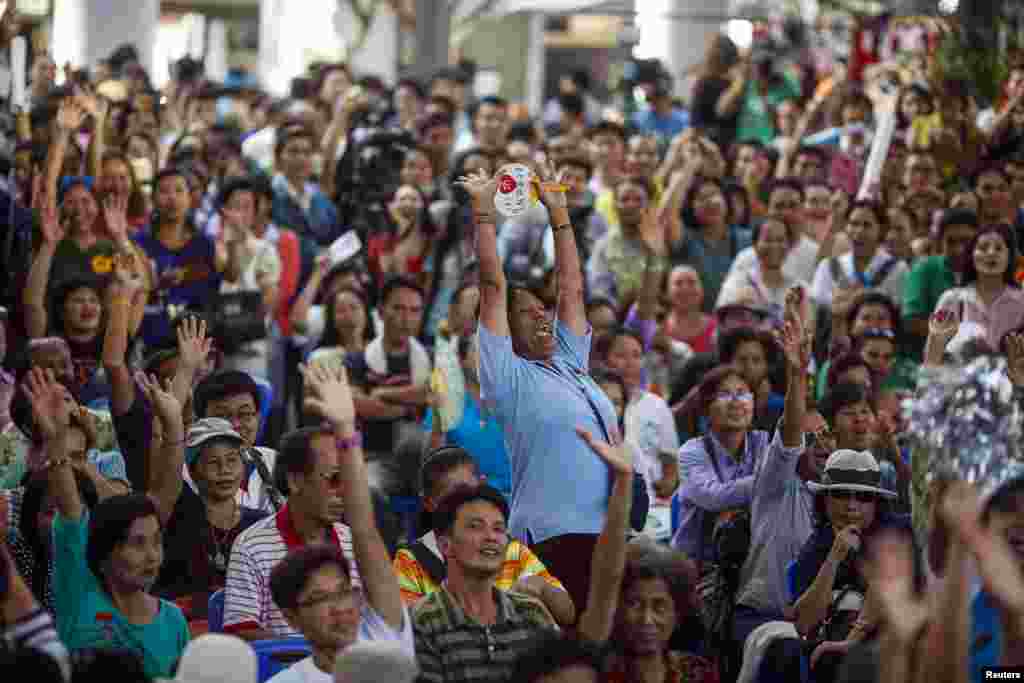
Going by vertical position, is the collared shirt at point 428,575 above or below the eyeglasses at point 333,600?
below

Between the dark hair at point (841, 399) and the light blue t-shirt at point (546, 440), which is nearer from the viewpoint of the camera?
the light blue t-shirt at point (546, 440)

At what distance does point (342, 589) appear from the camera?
514 cm

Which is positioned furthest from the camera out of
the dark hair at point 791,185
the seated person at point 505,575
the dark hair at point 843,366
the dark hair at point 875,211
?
the dark hair at point 791,185

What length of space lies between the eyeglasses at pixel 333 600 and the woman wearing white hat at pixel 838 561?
1426 mm

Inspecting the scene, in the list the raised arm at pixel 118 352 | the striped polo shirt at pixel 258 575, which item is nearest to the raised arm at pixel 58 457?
the striped polo shirt at pixel 258 575

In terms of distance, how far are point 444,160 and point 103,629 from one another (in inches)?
291

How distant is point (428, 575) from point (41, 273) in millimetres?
3449

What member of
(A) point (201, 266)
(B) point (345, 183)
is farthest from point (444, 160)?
(A) point (201, 266)

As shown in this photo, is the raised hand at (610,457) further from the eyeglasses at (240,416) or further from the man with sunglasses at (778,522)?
the eyeglasses at (240,416)

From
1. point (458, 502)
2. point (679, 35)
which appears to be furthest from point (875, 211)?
point (679, 35)

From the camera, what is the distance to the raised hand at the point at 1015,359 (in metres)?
6.76

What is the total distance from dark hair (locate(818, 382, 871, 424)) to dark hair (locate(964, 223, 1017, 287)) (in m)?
1.80

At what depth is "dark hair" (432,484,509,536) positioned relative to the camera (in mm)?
5547

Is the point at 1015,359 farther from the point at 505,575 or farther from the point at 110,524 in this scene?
the point at 110,524
